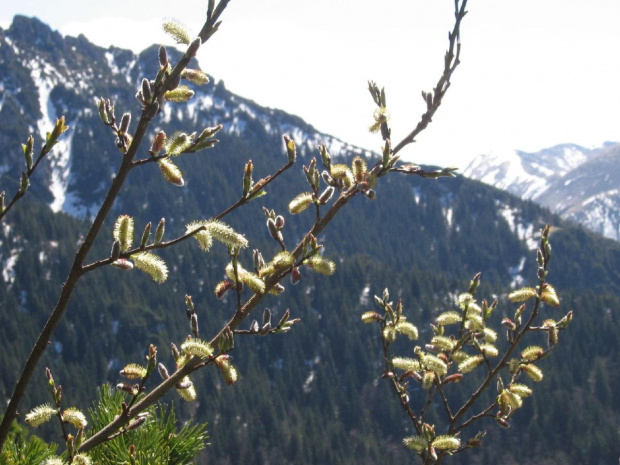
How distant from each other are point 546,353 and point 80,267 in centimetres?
284

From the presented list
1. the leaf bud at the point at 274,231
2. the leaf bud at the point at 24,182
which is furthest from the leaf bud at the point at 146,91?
the leaf bud at the point at 274,231

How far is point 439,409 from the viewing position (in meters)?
116

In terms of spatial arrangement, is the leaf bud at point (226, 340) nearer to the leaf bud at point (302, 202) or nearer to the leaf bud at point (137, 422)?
the leaf bud at point (137, 422)

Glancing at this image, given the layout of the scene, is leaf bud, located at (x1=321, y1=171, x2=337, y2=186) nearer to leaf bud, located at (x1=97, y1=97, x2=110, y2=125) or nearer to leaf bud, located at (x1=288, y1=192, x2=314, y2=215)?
leaf bud, located at (x1=288, y1=192, x2=314, y2=215)

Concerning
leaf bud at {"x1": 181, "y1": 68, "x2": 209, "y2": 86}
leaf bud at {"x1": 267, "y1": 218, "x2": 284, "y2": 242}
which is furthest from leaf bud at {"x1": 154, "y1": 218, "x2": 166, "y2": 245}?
leaf bud at {"x1": 267, "y1": 218, "x2": 284, "y2": 242}

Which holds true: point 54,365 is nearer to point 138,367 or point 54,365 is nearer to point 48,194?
point 48,194

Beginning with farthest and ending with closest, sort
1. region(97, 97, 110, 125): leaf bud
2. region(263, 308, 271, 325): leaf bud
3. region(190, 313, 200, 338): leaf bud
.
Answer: region(263, 308, 271, 325): leaf bud
region(190, 313, 200, 338): leaf bud
region(97, 97, 110, 125): leaf bud

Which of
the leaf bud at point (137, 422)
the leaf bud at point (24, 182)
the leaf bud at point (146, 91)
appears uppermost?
the leaf bud at point (24, 182)

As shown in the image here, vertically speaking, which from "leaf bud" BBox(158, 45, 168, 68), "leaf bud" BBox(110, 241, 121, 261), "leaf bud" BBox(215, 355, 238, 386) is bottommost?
"leaf bud" BBox(215, 355, 238, 386)

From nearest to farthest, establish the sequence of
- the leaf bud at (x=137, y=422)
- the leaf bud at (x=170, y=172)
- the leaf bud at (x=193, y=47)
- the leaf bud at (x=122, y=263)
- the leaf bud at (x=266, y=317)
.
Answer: the leaf bud at (x=193, y=47), the leaf bud at (x=122, y=263), the leaf bud at (x=170, y=172), the leaf bud at (x=137, y=422), the leaf bud at (x=266, y=317)

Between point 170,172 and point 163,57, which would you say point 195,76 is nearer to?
point 163,57

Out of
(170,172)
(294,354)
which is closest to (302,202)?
(170,172)

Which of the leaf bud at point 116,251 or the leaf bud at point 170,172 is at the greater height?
the leaf bud at point 170,172

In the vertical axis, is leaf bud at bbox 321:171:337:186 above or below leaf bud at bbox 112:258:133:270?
above
